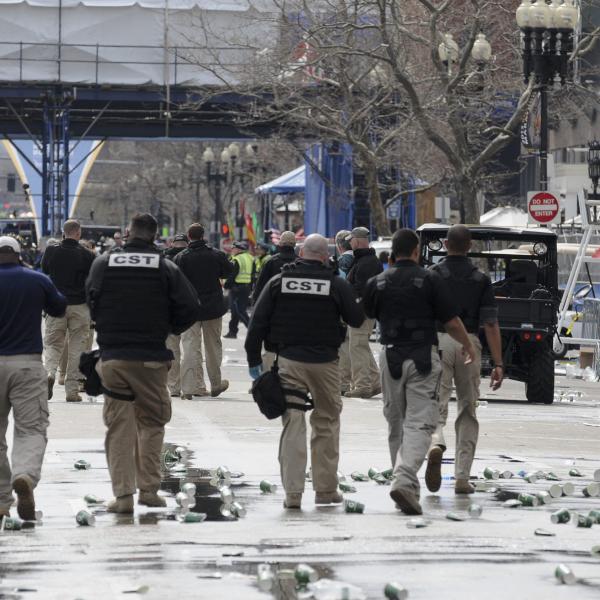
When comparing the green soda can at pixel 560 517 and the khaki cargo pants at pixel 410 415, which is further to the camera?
the khaki cargo pants at pixel 410 415

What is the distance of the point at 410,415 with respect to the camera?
11234mm

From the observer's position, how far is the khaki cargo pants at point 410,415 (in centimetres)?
1095

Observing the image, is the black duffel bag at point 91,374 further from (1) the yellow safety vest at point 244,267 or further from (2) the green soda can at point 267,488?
(1) the yellow safety vest at point 244,267

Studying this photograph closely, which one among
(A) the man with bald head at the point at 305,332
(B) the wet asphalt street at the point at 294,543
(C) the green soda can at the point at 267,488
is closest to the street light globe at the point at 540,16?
(B) the wet asphalt street at the point at 294,543

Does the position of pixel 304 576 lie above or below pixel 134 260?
below

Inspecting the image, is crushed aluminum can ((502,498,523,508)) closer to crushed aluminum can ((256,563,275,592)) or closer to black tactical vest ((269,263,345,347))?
black tactical vest ((269,263,345,347))

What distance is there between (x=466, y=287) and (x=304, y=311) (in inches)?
59.6

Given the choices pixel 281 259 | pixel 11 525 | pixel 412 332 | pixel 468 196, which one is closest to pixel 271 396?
pixel 412 332

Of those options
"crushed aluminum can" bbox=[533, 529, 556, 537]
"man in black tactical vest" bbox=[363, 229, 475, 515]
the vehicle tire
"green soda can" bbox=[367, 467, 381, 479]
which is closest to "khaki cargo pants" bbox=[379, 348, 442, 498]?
"man in black tactical vest" bbox=[363, 229, 475, 515]

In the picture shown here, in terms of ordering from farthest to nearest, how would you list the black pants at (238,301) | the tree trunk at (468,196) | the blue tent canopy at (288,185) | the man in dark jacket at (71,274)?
1. the blue tent canopy at (288,185)
2. the black pants at (238,301)
3. the tree trunk at (468,196)
4. the man in dark jacket at (71,274)

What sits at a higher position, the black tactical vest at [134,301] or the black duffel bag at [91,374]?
the black tactical vest at [134,301]

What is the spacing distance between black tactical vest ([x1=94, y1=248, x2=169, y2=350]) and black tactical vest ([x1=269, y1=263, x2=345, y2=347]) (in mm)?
737

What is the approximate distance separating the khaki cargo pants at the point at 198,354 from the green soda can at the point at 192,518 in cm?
985

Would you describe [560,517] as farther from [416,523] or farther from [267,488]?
[267,488]
